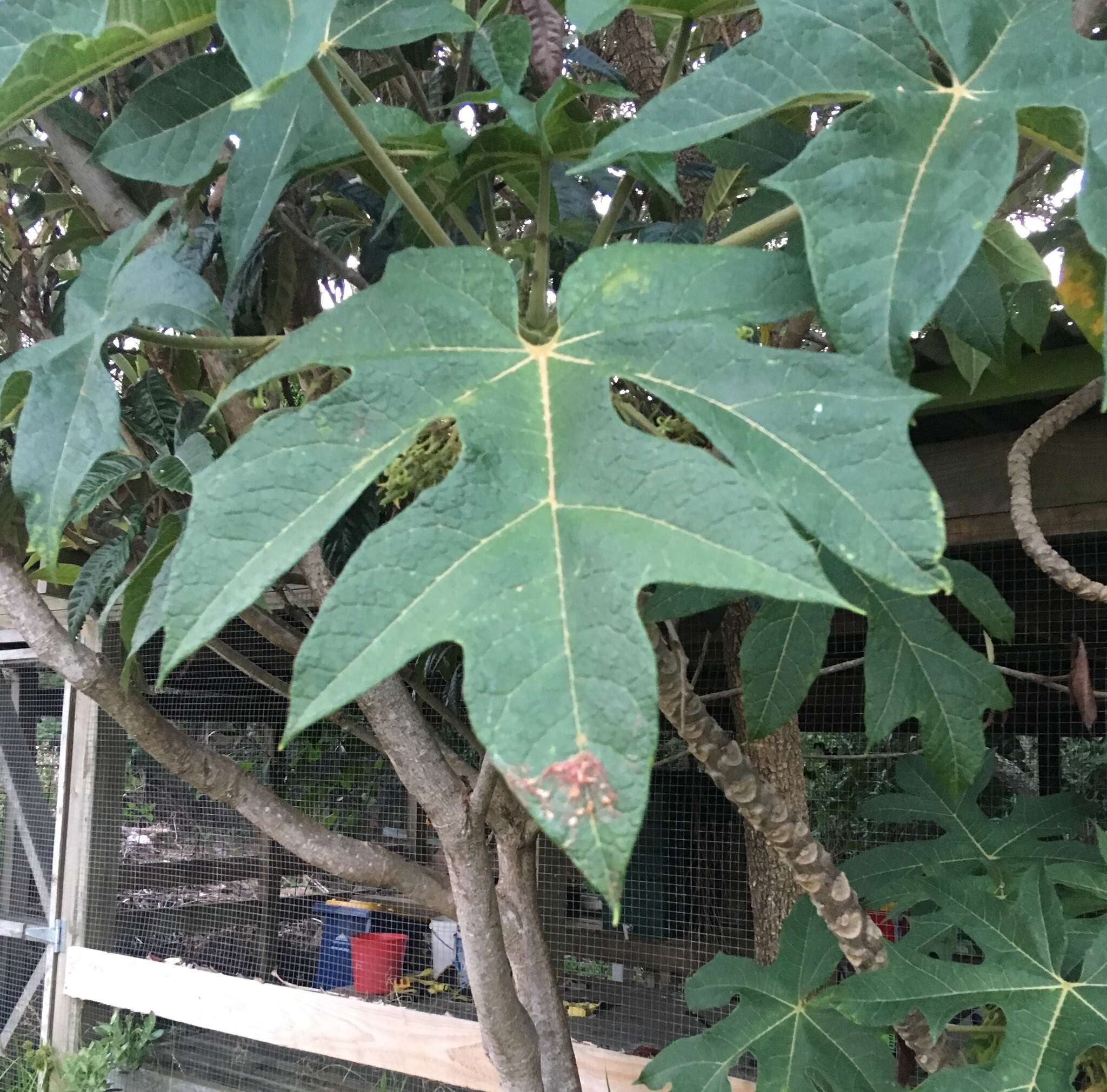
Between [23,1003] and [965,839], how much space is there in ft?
8.81

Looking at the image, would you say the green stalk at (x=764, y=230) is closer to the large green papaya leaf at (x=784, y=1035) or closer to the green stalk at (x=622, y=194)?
the green stalk at (x=622, y=194)

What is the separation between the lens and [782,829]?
2.13 feet

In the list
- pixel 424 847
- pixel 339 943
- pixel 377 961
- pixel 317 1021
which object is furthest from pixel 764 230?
pixel 339 943

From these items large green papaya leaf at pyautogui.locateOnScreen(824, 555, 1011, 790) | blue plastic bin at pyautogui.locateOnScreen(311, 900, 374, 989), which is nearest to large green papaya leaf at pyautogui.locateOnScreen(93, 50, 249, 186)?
large green papaya leaf at pyautogui.locateOnScreen(824, 555, 1011, 790)

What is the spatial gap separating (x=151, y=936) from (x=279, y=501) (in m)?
2.77

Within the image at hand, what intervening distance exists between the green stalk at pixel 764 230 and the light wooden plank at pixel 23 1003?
8.99ft

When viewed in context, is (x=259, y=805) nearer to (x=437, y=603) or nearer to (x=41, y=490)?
(x=41, y=490)

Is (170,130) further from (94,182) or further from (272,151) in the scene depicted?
(94,182)

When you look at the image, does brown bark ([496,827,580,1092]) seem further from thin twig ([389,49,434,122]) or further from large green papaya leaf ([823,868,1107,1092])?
thin twig ([389,49,434,122])

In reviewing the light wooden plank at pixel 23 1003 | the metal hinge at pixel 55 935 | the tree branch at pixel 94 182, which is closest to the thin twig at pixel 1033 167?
the tree branch at pixel 94 182

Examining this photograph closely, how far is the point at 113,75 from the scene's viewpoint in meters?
0.89

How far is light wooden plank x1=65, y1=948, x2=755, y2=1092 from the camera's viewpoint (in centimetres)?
148

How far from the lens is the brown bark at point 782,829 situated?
1.93ft

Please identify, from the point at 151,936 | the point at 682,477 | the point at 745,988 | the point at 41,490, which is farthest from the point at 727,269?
the point at 151,936
